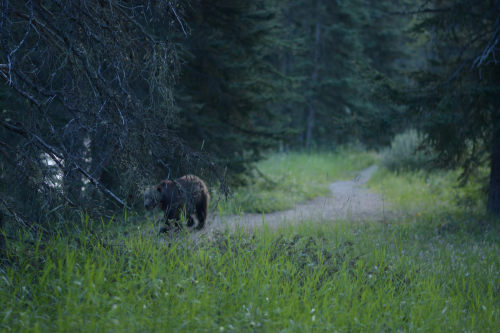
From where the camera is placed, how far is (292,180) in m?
13.2

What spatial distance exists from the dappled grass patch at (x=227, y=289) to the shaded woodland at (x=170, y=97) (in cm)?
50

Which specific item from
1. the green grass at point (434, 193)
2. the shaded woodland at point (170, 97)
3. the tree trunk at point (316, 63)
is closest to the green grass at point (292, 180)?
the shaded woodland at point (170, 97)

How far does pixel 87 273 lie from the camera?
3.00 m

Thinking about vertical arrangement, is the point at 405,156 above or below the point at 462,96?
below

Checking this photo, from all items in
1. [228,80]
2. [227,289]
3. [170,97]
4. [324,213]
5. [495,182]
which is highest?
[228,80]

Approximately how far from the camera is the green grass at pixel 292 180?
9555mm

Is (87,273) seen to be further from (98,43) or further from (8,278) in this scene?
(98,43)

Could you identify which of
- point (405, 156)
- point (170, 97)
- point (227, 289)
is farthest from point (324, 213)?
point (405, 156)

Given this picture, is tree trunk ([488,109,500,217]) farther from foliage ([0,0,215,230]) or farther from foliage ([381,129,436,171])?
foliage ([0,0,215,230])

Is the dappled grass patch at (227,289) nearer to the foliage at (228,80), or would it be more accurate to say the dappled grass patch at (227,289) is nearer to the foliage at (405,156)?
the foliage at (228,80)

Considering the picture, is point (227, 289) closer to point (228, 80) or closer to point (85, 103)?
point (85, 103)

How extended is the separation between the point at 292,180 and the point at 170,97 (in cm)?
988

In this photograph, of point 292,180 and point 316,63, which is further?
point 316,63

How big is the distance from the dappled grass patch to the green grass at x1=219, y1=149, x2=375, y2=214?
4.58ft
